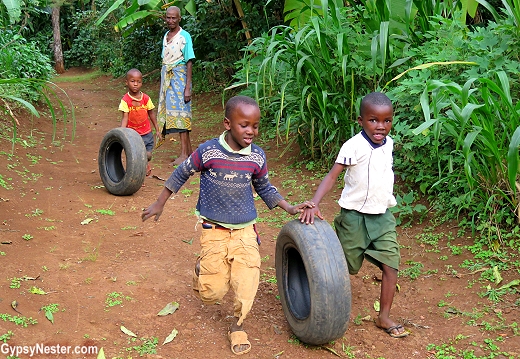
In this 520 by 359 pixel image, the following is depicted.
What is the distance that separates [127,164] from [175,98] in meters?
1.92

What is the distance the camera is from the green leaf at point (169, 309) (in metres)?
3.60

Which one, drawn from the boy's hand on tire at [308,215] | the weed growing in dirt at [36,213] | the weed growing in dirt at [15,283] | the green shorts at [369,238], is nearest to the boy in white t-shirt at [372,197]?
the green shorts at [369,238]

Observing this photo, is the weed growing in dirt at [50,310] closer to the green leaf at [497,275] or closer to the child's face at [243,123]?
the child's face at [243,123]

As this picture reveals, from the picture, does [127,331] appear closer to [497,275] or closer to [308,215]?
[308,215]

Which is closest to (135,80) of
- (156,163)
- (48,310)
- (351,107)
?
(156,163)

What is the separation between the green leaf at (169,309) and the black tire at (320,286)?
769mm

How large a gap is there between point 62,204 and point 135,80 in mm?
1904

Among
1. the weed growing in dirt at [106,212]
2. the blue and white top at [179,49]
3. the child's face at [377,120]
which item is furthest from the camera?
the blue and white top at [179,49]

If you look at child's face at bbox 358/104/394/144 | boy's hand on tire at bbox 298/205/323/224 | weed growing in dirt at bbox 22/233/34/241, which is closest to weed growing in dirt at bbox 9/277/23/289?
weed growing in dirt at bbox 22/233/34/241

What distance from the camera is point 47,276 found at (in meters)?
3.91

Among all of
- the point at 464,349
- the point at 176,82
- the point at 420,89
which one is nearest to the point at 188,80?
the point at 176,82

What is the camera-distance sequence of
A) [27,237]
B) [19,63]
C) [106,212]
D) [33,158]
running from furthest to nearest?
[19,63]
[33,158]
[106,212]
[27,237]

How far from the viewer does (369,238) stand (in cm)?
352

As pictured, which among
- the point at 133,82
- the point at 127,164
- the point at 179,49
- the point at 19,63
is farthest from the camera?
the point at 19,63
